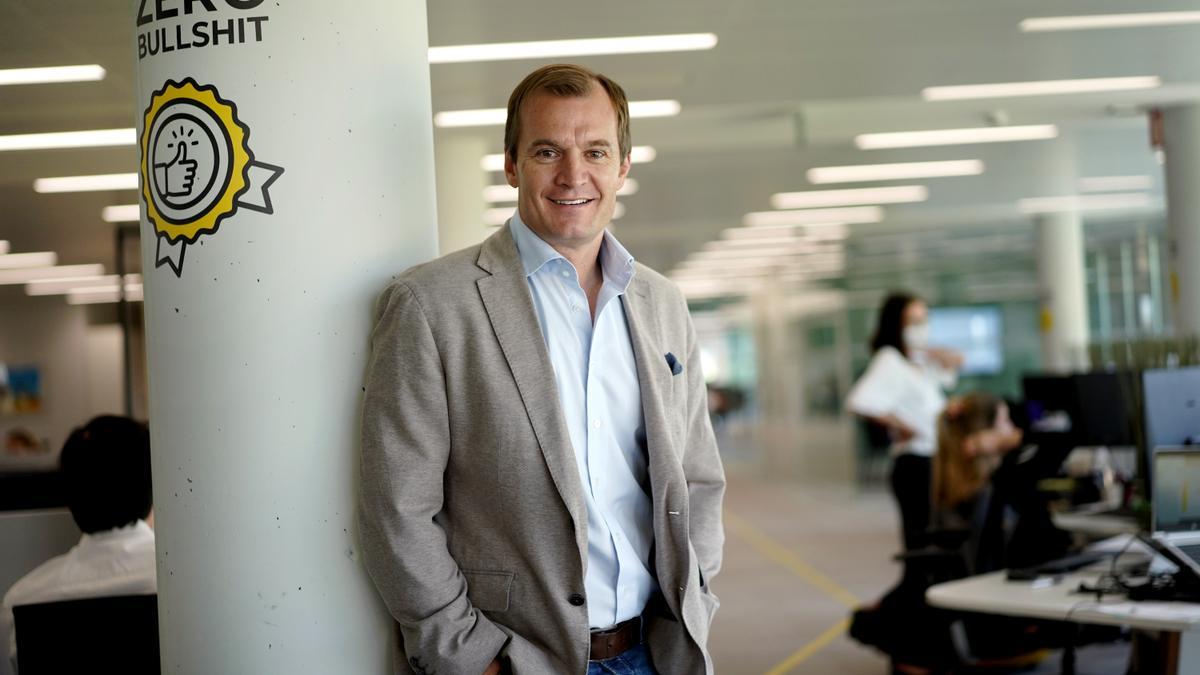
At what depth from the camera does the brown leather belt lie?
2084 mm

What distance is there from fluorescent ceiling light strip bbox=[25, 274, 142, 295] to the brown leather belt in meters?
6.69

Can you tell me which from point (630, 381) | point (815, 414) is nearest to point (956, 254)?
point (815, 414)

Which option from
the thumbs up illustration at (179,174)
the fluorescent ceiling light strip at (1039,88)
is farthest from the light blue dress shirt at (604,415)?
the fluorescent ceiling light strip at (1039,88)

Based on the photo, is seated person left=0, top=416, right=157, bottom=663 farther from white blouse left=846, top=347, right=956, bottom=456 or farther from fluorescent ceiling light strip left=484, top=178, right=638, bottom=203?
fluorescent ceiling light strip left=484, top=178, right=638, bottom=203

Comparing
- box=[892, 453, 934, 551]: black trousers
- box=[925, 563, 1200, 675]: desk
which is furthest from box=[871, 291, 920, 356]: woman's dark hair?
box=[925, 563, 1200, 675]: desk

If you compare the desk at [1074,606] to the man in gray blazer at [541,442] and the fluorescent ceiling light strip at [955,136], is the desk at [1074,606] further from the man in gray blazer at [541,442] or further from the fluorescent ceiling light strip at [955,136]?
the fluorescent ceiling light strip at [955,136]

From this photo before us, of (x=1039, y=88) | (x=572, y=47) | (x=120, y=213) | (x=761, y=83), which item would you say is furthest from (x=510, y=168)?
(x=120, y=213)

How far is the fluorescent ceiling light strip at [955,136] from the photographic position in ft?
26.9

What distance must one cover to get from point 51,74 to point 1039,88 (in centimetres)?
537

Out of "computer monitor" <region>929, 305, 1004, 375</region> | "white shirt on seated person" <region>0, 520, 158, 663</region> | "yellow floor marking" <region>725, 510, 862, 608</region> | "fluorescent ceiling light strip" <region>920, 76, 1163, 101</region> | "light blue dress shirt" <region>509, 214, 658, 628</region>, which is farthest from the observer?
"computer monitor" <region>929, 305, 1004, 375</region>

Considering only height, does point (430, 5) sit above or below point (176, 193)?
above

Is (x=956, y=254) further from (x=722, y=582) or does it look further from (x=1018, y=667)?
(x=1018, y=667)

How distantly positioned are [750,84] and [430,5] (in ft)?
7.74

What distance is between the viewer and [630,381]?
214 centimetres
